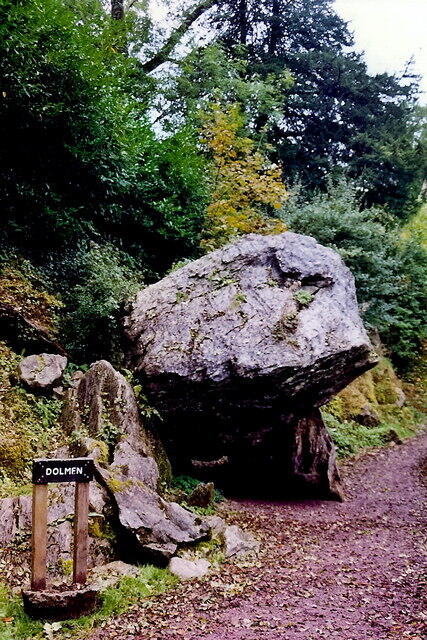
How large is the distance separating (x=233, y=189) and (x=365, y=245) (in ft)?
14.7

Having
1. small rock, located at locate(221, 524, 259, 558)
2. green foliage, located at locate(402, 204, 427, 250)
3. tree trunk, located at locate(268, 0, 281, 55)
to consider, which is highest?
tree trunk, located at locate(268, 0, 281, 55)

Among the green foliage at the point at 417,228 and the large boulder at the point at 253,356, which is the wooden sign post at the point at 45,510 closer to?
the large boulder at the point at 253,356

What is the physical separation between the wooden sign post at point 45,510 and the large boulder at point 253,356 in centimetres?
336

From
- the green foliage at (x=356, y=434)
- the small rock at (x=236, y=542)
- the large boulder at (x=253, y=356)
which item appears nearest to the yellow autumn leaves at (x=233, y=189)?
the large boulder at (x=253, y=356)

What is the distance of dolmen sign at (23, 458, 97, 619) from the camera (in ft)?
13.1

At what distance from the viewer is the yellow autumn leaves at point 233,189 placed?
12.5 m

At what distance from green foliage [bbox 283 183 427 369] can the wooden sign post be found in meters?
11.0

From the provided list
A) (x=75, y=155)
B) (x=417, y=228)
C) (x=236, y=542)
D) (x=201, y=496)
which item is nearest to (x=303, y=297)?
(x=201, y=496)

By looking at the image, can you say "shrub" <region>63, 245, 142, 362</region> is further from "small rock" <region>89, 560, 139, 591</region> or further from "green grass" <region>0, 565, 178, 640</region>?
"green grass" <region>0, 565, 178, 640</region>

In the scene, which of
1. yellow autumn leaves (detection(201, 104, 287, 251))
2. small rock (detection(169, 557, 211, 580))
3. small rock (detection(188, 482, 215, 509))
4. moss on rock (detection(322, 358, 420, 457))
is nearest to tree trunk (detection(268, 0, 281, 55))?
yellow autumn leaves (detection(201, 104, 287, 251))

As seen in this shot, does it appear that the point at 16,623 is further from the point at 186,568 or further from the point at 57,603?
the point at 186,568

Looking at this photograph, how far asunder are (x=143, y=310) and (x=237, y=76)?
1135 cm

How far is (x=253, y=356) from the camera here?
7613 millimetres

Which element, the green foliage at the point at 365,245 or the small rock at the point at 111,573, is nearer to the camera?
the small rock at the point at 111,573
